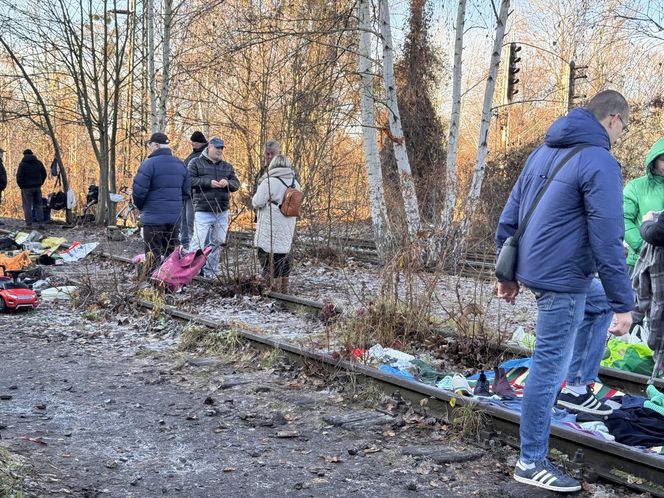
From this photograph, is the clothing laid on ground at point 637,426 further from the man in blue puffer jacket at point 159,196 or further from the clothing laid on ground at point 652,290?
the man in blue puffer jacket at point 159,196

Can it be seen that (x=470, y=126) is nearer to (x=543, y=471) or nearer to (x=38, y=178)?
(x=38, y=178)

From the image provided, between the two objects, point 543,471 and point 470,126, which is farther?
point 470,126

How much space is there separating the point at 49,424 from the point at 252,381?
5.82 ft

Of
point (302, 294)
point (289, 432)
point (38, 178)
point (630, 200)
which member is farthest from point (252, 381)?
point (38, 178)

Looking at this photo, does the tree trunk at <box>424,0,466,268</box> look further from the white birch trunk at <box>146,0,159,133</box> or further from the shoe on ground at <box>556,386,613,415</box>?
the white birch trunk at <box>146,0,159,133</box>

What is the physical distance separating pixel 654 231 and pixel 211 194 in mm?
7077

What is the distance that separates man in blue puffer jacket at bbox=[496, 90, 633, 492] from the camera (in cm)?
386

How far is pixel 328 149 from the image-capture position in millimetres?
15938

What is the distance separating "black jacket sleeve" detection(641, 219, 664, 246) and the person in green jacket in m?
0.91

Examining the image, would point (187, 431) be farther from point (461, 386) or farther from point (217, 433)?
point (461, 386)

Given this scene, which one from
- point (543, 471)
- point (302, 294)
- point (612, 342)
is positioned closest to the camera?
point (543, 471)

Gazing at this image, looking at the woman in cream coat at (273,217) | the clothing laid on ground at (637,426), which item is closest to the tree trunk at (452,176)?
the woman in cream coat at (273,217)

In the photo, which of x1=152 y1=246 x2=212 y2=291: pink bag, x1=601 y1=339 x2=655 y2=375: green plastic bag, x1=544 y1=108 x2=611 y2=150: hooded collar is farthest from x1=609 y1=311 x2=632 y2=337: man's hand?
x1=152 y1=246 x2=212 y2=291: pink bag

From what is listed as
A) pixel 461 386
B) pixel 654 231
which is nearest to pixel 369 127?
pixel 654 231
